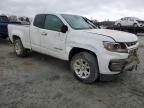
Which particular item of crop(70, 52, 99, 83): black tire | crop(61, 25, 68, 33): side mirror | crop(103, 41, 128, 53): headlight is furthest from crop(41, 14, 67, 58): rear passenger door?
crop(103, 41, 128, 53): headlight

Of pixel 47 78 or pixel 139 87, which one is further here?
pixel 47 78

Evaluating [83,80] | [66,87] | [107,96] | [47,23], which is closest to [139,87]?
[107,96]

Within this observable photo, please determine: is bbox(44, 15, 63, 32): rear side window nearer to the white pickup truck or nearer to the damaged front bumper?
the white pickup truck

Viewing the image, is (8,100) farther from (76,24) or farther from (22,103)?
(76,24)

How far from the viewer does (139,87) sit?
16.8 feet

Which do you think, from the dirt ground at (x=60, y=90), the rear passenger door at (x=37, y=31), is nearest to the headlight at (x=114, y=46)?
the dirt ground at (x=60, y=90)

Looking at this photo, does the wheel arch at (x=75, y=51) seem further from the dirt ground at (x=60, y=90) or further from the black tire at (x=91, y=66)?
the dirt ground at (x=60, y=90)

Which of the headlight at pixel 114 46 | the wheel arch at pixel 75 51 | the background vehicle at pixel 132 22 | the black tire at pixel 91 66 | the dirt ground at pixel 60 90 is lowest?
the dirt ground at pixel 60 90

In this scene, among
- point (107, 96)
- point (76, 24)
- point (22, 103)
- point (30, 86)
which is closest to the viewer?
point (22, 103)

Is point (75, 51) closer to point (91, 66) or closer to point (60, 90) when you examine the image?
point (91, 66)

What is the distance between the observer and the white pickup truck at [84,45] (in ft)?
15.8

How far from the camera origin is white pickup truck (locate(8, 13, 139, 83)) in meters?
4.83

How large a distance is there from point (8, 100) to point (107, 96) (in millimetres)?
2143

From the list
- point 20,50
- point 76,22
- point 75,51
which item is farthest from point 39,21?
point 75,51
